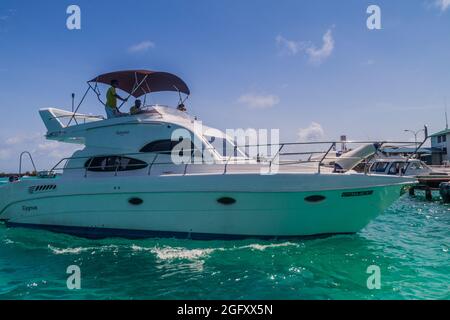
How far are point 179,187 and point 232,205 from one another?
4.54 ft

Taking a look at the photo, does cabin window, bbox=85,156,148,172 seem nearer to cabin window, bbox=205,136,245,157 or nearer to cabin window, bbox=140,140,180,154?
cabin window, bbox=140,140,180,154

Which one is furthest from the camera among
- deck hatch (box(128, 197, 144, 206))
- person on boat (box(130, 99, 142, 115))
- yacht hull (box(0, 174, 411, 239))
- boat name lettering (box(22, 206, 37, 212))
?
person on boat (box(130, 99, 142, 115))

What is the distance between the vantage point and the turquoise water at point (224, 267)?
5918mm

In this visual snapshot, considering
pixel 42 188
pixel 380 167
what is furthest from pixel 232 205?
pixel 380 167

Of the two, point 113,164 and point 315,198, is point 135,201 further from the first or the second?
point 315,198

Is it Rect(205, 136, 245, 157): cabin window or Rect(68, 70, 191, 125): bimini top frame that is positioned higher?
Rect(68, 70, 191, 125): bimini top frame

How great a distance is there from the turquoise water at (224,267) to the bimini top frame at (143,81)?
485 centimetres

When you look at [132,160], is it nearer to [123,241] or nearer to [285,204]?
[123,241]

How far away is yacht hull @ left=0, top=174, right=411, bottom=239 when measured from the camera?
8.12 metres

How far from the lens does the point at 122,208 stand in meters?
9.24

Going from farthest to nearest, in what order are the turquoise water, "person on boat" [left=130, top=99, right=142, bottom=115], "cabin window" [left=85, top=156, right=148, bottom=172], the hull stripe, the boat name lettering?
"person on boat" [left=130, top=99, right=142, bottom=115]
the boat name lettering
"cabin window" [left=85, top=156, right=148, bottom=172]
the hull stripe
the turquoise water

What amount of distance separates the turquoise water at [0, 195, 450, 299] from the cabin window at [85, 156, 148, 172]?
205 centimetres

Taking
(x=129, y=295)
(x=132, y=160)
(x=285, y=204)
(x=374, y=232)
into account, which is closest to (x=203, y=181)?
(x=285, y=204)

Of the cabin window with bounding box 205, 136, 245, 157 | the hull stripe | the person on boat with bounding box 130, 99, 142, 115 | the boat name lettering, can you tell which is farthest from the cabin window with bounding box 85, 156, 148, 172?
the cabin window with bounding box 205, 136, 245, 157
